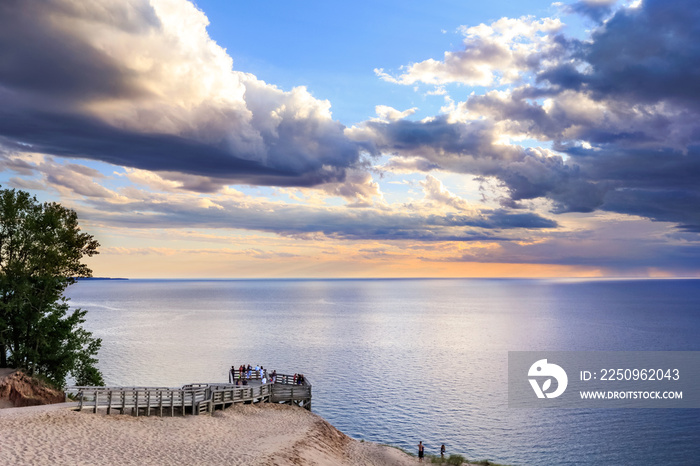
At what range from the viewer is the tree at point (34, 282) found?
41.0m

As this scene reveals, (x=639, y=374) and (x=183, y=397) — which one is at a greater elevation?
(x=183, y=397)

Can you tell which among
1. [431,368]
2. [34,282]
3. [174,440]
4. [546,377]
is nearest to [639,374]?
[546,377]

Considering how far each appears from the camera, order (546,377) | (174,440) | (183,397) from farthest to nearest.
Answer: (546,377)
(183,397)
(174,440)

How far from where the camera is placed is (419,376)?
73.6 metres

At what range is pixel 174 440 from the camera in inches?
A: 1172

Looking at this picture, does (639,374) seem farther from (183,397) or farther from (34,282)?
(34,282)

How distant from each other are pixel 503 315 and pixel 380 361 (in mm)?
108380

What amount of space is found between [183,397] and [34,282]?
61.5 ft

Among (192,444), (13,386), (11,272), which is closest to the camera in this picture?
(192,444)

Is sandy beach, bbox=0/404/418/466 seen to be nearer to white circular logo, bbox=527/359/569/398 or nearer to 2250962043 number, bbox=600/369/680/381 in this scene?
white circular logo, bbox=527/359/569/398

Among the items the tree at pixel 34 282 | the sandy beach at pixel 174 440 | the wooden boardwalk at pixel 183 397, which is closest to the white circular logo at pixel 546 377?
the sandy beach at pixel 174 440

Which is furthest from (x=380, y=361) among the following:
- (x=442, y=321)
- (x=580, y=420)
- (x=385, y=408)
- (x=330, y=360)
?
(x=442, y=321)

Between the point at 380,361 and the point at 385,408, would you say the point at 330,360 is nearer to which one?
the point at 380,361

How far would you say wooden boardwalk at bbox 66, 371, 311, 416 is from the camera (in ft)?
108
